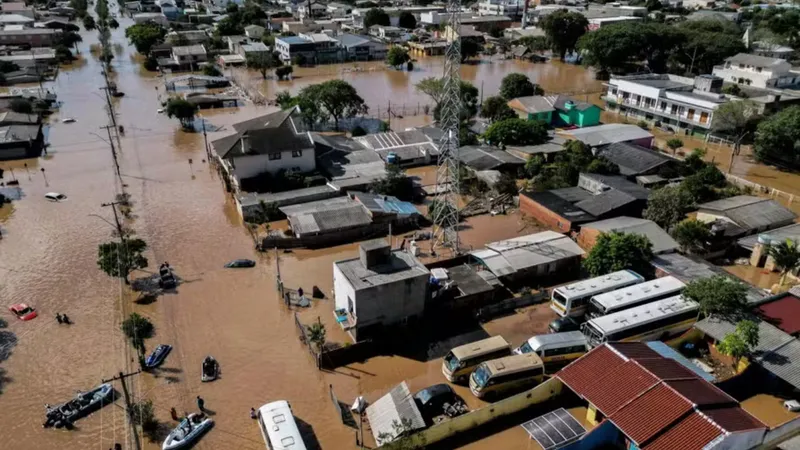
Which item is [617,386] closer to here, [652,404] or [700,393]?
[652,404]

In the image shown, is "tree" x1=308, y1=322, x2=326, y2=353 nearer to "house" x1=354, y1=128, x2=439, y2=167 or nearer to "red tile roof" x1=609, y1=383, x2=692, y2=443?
"red tile roof" x1=609, y1=383, x2=692, y2=443

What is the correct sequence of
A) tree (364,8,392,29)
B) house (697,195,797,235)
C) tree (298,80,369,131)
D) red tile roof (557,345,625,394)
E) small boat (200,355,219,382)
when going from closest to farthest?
red tile roof (557,345,625,394) → small boat (200,355,219,382) → house (697,195,797,235) → tree (298,80,369,131) → tree (364,8,392,29)

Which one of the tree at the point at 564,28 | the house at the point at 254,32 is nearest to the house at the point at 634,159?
the tree at the point at 564,28

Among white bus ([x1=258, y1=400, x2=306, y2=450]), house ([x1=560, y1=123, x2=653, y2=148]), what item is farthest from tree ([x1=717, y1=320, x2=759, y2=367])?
house ([x1=560, y1=123, x2=653, y2=148])

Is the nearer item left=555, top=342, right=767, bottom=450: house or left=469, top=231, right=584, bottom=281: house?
left=555, top=342, right=767, bottom=450: house

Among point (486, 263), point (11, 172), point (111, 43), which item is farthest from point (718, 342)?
point (111, 43)
